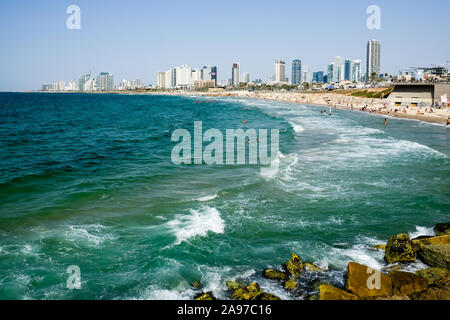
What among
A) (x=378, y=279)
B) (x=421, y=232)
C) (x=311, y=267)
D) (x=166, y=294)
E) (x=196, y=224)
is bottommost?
(x=166, y=294)

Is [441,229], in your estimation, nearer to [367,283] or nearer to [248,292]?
[367,283]

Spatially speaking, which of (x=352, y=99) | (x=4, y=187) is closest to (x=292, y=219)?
(x=4, y=187)

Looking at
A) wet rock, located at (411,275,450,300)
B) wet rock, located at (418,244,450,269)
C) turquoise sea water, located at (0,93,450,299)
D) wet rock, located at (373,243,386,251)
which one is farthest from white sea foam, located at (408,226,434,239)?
wet rock, located at (411,275,450,300)

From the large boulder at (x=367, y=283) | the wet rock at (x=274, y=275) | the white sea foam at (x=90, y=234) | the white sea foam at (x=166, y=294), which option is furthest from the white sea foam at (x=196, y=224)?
the large boulder at (x=367, y=283)

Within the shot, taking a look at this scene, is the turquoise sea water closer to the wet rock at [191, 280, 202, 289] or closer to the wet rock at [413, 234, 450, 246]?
the wet rock at [191, 280, 202, 289]

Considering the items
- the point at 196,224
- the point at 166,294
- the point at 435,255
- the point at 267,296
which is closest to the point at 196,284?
the point at 166,294

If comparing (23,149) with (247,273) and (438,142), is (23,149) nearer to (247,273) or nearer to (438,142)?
(247,273)
